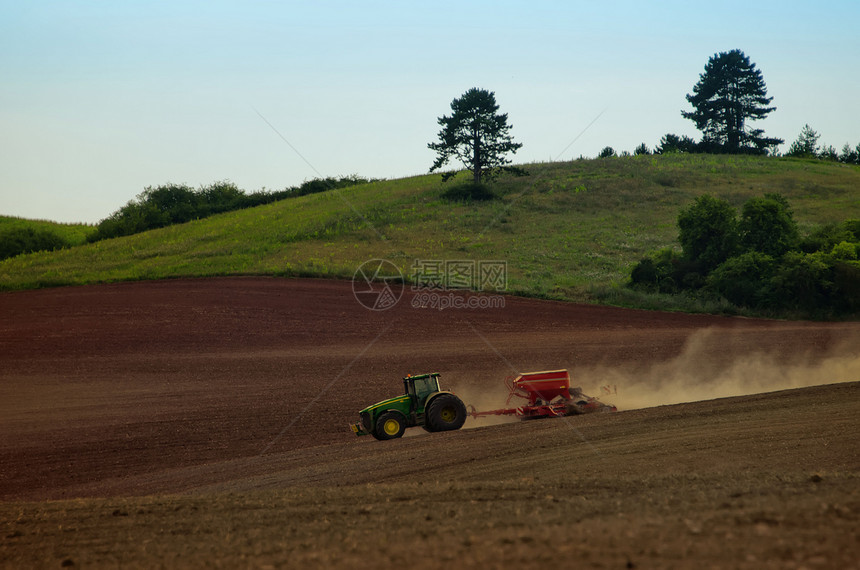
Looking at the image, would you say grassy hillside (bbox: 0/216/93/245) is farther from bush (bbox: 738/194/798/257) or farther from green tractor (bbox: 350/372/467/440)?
green tractor (bbox: 350/372/467/440)

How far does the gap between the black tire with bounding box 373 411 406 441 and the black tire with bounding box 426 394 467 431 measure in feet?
2.07

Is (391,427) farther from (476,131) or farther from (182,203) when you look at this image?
(182,203)

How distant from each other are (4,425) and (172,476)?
6860 mm

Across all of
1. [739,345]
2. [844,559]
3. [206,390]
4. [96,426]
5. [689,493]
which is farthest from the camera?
[739,345]

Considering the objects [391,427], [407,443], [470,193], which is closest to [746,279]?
[391,427]

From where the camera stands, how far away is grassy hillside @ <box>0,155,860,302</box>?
4084cm

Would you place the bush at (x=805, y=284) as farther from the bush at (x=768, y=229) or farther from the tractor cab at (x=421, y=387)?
the tractor cab at (x=421, y=387)

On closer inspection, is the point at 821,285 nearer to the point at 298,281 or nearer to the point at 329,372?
the point at 329,372

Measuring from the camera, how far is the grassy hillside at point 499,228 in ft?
134

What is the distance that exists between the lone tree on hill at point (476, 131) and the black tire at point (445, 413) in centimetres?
4452

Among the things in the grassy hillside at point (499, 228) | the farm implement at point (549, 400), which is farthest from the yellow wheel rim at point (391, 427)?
the grassy hillside at point (499, 228)

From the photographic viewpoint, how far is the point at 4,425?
16.4m

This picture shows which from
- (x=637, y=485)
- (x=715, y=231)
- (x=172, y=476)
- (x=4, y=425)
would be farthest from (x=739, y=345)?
(x=4, y=425)

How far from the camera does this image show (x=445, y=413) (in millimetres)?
14781
